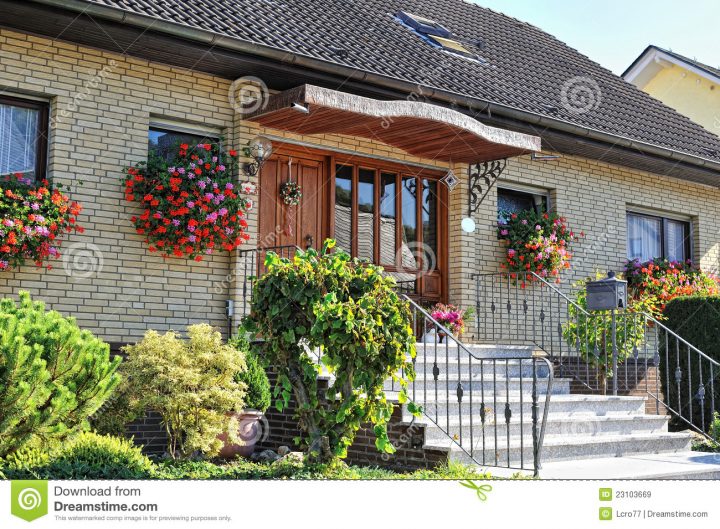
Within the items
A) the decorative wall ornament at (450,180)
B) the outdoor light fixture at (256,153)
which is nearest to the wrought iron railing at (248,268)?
the outdoor light fixture at (256,153)

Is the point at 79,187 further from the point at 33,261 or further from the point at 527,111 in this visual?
the point at 527,111

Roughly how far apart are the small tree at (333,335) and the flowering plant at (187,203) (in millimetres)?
2675

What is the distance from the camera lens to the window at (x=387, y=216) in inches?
419

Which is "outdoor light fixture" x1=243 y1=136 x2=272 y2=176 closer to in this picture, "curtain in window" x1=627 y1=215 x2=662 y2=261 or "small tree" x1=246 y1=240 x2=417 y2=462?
"small tree" x1=246 y1=240 x2=417 y2=462

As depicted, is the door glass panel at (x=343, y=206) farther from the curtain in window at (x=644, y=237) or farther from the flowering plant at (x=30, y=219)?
the curtain in window at (x=644, y=237)

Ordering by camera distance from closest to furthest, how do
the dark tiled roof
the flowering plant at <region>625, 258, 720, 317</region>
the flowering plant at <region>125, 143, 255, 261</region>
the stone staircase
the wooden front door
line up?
the stone staircase
the flowering plant at <region>125, 143, 255, 261</region>
the dark tiled roof
the wooden front door
the flowering plant at <region>625, 258, 720, 317</region>

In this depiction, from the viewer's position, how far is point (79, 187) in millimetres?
8375

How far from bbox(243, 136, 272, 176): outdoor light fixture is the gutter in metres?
0.90

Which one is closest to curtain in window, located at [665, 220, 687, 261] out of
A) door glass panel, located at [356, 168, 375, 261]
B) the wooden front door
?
door glass panel, located at [356, 168, 375, 261]

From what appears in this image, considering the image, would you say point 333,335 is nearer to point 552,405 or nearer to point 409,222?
point 552,405

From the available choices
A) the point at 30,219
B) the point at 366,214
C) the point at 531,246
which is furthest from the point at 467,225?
the point at 30,219

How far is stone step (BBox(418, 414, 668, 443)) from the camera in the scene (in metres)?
7.64

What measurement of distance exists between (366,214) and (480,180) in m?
1.69

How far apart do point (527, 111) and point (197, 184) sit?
14.5 feet
